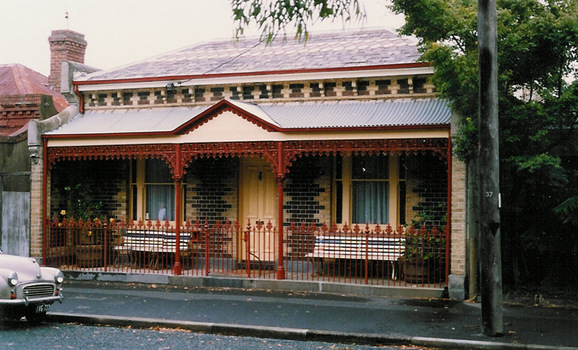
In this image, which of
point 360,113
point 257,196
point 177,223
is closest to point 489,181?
point 360,113

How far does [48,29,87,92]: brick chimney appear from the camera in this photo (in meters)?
24.4

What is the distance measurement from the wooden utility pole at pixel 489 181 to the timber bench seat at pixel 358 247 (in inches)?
148

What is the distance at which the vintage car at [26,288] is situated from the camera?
366 inches

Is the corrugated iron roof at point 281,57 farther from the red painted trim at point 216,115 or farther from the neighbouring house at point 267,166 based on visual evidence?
the red painted trim at point 216,115

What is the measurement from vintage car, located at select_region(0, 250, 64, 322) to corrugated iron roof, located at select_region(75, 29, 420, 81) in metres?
6.45

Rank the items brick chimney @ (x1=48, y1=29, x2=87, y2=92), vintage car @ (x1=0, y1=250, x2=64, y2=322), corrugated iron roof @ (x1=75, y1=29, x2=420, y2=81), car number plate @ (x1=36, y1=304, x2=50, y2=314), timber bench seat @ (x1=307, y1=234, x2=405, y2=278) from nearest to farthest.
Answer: vintage car @ (x1=0, y1=250, x2=64, y2=322) < car number plate @ (x1=36, y1=304, x2=50, y2=314) < timber bench seat @ (x1=307, y1=234, x2=405, y2=278) < corrugated iron roof @ (x1=75, y1=29, x2=420, y2=81) < brick chimney @ (x1=48, y1=29, x2=87, y2=92)

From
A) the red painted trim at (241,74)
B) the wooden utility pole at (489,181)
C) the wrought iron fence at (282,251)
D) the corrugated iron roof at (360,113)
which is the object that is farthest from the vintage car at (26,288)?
the red painted trim at (241,74)

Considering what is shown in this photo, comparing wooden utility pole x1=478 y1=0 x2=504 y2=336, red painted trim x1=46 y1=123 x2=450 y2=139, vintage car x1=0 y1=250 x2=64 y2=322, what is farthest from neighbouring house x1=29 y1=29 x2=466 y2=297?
vintage car x1=0 y1=250 x2=64 y2=322

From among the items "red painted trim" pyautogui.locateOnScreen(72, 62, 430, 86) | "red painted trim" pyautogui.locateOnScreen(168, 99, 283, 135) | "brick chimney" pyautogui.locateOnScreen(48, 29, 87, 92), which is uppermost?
"brick chimney" pyautogui.locateOnScreen(48, 29, 87, 92)

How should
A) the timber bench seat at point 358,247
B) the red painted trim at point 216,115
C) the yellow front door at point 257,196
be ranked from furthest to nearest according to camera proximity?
the yellow front door at point 257,196
the red painted trim at point 216,115
the timber bench seat at point 358,247

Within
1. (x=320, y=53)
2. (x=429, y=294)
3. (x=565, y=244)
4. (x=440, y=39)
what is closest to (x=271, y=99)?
(x=320, y=53)

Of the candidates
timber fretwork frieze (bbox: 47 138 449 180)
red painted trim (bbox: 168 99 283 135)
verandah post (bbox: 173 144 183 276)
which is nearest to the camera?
timber fretwork frieze (bbox: 47 138 449 180)

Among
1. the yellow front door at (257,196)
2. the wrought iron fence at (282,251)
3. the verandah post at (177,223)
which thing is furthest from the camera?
the yellow front door at (257,196)

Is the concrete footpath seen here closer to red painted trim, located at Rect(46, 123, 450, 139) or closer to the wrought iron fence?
the wrought iron fence
